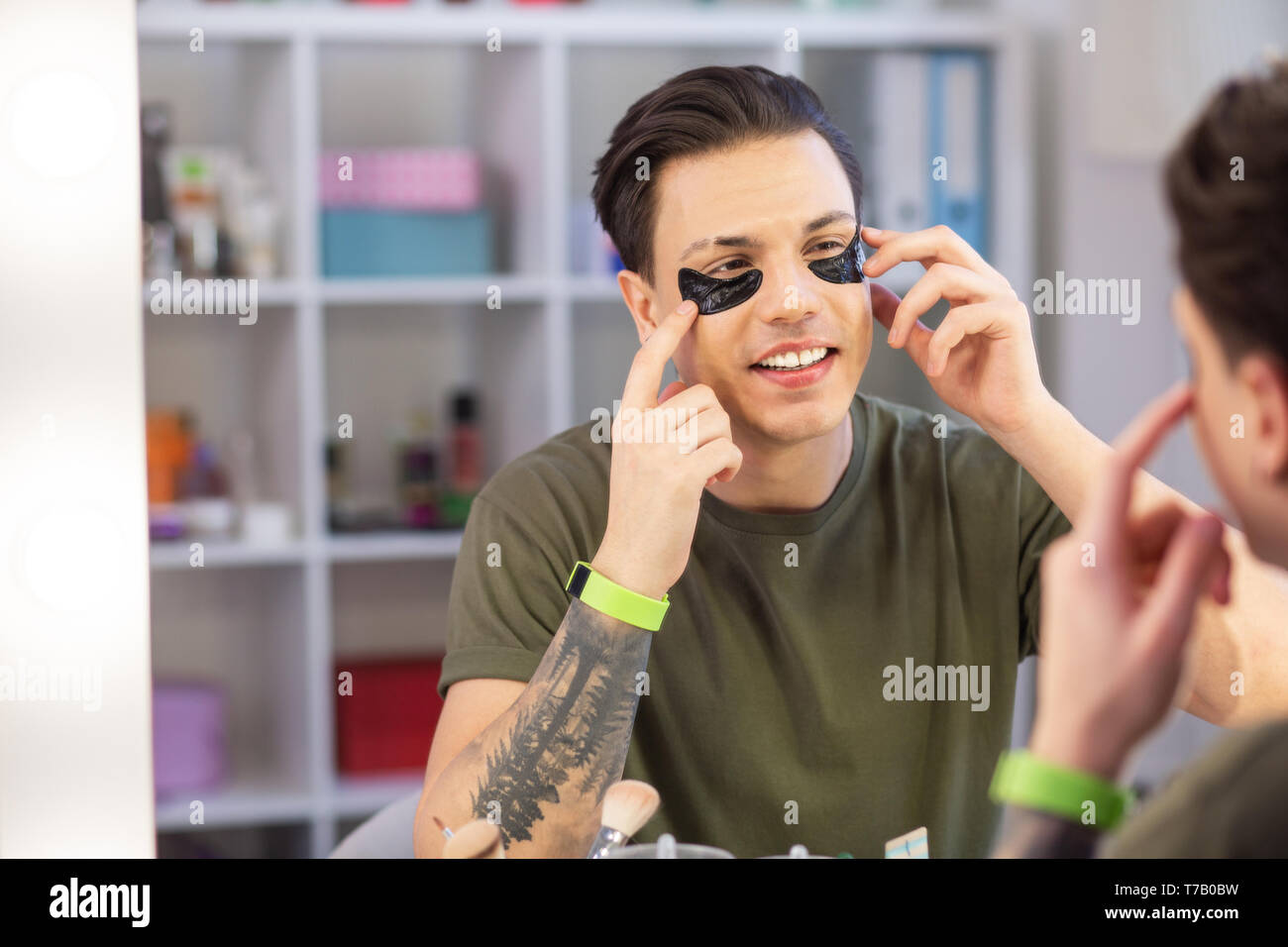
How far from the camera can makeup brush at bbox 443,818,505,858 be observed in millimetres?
630

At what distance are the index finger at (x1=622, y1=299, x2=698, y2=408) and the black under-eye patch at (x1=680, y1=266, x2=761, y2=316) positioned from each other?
0.8 inches

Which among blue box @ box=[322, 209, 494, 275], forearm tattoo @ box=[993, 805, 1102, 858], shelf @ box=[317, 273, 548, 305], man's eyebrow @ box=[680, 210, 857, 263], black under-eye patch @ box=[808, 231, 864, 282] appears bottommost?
forearm tattoo @ box=[993, 805, 1102, 858]

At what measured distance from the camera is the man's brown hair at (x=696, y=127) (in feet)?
2.86

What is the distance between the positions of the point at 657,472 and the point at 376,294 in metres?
1.19

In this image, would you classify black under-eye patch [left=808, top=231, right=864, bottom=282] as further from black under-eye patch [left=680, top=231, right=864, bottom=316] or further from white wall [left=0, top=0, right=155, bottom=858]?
white wall [left=0, top=0, right=155, bottom=858]

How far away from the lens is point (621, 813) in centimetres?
71

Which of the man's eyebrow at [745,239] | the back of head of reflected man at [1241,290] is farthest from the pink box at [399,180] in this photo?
the back of head of reflected man at [1241,290]

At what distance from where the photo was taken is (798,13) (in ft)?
6.28

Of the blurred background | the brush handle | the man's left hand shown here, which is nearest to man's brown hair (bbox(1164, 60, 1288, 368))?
the man's left hand

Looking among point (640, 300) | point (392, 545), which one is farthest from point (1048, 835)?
point (392, 545)

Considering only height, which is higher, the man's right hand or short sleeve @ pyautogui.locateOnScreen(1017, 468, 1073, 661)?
the man's right hand

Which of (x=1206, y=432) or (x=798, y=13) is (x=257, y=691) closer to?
(x=798, y=13)

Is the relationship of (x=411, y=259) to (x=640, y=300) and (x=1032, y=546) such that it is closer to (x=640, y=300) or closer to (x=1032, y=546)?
(x=640, y=300)
